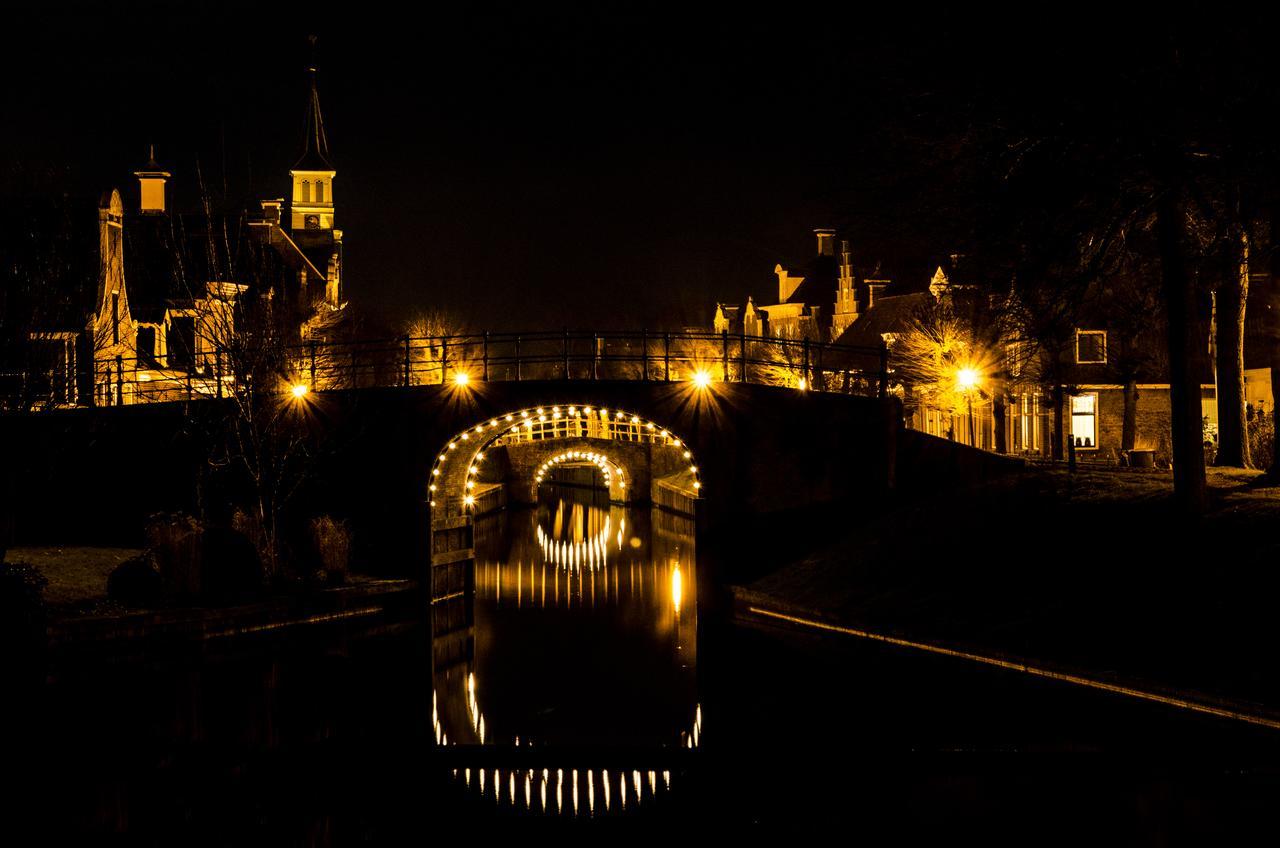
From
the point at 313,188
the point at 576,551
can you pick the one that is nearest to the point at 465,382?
the point at 576,551

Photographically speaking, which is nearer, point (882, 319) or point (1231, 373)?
point (1231, 373)

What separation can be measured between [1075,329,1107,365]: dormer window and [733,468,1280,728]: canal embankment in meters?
14.1

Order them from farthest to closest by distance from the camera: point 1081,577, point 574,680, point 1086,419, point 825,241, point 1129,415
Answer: point 825,241 → point 1086,419 → point 1129,415 → point 574,680 → point 1081,577

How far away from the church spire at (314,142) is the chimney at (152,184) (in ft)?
104

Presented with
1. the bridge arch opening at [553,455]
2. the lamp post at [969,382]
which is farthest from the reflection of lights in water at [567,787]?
the lamp post at [969,382]

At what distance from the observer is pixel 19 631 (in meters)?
19.6

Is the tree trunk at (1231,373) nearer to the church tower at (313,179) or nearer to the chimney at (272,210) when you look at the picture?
the chimney at (272,210)

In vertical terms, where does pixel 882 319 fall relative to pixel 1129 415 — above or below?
above

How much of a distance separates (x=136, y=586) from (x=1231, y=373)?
68.5 feet

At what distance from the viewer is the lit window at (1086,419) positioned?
4634 cm

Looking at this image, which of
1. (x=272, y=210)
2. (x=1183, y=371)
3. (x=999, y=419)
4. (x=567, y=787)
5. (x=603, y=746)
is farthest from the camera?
(x=272, y=210)

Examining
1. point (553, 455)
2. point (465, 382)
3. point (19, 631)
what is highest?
point (465, 382)

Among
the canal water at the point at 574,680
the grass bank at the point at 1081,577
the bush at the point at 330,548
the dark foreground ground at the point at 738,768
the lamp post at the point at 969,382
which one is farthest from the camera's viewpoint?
the lamp post at the point at 969,382

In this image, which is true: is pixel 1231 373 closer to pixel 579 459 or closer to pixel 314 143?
pixel 579 459
